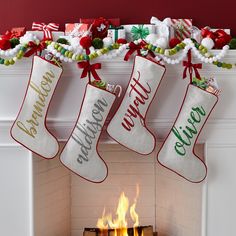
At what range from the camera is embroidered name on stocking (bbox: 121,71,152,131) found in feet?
6.11

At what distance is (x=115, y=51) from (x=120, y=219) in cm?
100

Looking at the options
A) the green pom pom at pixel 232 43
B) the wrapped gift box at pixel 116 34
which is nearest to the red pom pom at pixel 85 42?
the wrapped gift box at pixel 116 34

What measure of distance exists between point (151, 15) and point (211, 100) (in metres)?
0.53

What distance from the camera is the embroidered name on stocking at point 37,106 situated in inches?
73.1

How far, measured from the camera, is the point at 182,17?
2.11m

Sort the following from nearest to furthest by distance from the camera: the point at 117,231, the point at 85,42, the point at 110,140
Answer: the point at 85,42, the point at 110,140, the point at 117,231

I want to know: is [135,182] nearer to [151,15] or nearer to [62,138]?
[62,138]

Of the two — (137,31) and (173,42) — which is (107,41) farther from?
(173,42)

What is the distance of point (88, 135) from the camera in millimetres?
1877

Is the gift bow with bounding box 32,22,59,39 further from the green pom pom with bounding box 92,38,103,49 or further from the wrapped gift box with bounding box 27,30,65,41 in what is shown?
the green pom pom with bounding box 92,38,103,49

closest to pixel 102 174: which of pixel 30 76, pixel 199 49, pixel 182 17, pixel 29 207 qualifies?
pixel 29 207

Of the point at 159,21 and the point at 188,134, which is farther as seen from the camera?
the point at 159,21

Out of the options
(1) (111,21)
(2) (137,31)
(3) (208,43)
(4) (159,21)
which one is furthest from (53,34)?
(3) (208,43)

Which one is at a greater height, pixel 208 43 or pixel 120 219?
pixel 208 43
